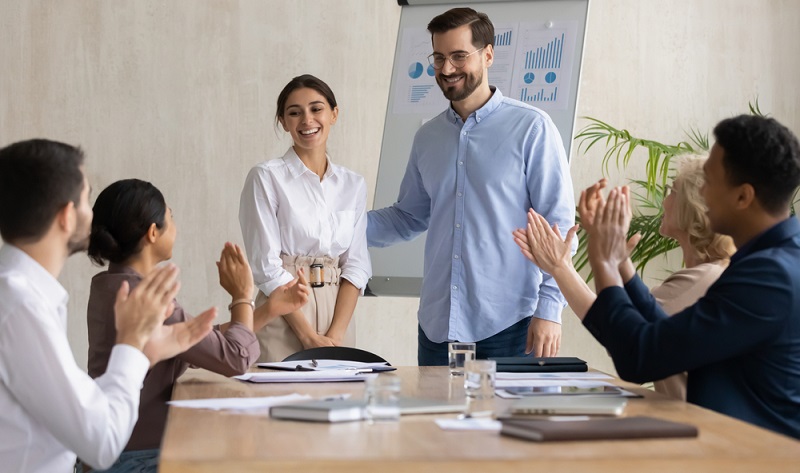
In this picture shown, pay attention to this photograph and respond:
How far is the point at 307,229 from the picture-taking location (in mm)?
3488

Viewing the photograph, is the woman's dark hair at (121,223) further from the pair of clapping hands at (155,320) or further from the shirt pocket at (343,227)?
the shirt pocket at (343,227)

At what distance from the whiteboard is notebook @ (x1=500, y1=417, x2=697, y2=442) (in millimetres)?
2686

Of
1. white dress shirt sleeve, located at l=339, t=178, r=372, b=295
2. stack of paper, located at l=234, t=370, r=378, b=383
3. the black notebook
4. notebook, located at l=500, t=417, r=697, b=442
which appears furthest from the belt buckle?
notebook, located at l=500, t=417, r=697, b=442

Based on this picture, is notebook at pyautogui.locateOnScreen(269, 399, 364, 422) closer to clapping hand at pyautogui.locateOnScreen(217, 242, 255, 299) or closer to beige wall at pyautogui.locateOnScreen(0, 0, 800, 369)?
clapping hand at pyautogui.locateOnScreen(217, 242, 255, 299)

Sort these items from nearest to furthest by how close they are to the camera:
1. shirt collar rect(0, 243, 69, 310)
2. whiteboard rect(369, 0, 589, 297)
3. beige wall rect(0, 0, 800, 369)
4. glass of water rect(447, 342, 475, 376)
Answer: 1. shirt collar rect(0, 243, 69, 310)
2. glass of water rect(447, 342, 475, 376)
3. whiteboard rect(369, 0, 589, 297)
4. beige wall rect(0, 0, 800, 369)

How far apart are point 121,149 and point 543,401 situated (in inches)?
158

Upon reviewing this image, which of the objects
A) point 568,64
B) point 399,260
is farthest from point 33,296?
point 568,64

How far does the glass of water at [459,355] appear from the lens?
8.30 feet

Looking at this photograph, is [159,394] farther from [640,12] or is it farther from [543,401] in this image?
[640,12]

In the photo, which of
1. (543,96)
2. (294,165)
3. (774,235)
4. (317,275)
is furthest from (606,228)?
(543,96)

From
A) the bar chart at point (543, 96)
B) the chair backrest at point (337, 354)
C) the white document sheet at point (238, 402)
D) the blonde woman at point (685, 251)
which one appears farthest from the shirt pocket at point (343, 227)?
the white document sheet at point (238, 402)

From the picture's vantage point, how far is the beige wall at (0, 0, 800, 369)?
528 centimetres

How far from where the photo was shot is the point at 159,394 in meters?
2.34

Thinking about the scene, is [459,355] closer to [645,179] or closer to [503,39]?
[503,39]
